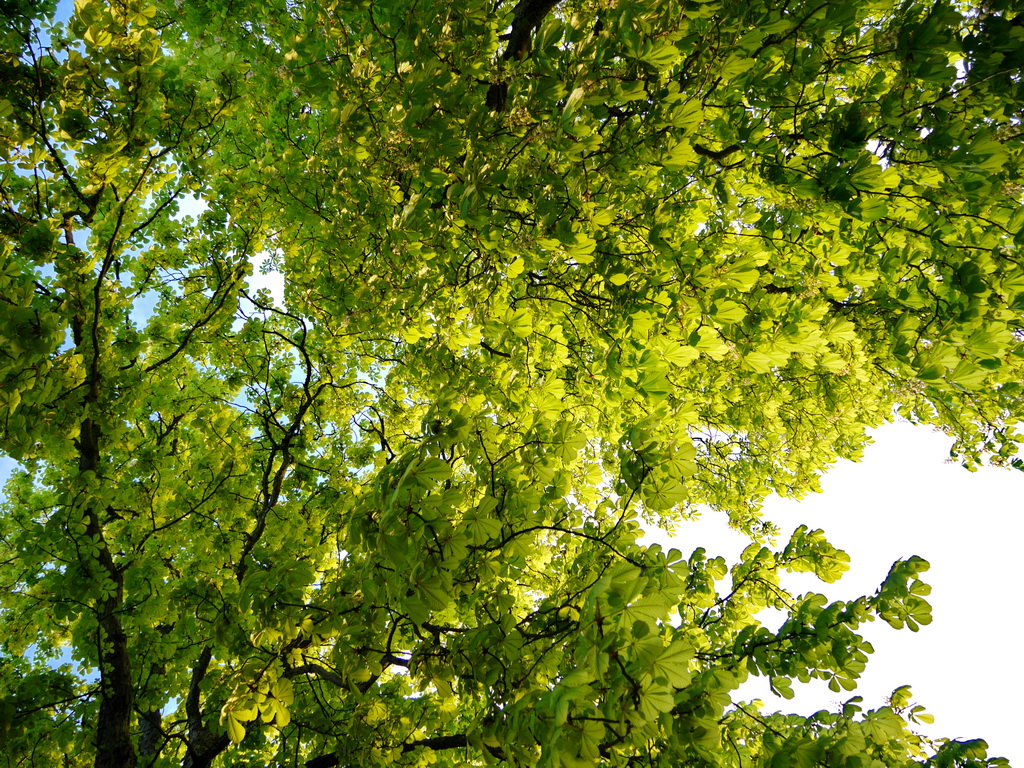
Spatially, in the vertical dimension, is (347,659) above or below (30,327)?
below

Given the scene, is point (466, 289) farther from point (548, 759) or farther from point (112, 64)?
point (548, 759)

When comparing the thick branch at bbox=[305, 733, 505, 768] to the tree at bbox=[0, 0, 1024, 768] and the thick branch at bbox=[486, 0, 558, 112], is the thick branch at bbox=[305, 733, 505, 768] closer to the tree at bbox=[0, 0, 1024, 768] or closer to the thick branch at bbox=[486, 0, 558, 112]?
the tree at bbox=[0, 0, 1024, 768]

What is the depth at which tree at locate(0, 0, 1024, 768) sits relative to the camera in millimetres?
1795

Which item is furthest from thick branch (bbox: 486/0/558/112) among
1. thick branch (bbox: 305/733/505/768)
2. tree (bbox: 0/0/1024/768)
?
thick branch (bbox: 305/733/505/768)

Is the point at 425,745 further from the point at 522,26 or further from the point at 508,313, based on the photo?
the point at 522,26

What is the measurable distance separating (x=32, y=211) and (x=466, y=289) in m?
3.01

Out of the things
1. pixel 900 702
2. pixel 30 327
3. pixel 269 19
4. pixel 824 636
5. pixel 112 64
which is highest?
pixel 269 19

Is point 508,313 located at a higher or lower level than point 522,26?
lower

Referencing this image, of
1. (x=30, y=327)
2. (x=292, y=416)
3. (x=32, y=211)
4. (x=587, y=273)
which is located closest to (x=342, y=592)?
(x=30, y=327)

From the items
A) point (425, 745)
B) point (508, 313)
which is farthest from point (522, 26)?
point (425, 745)

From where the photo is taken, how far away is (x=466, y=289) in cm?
354

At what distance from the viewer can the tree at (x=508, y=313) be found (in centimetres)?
179

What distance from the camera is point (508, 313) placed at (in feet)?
9.68

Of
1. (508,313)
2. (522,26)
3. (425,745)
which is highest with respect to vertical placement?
(522,26)
